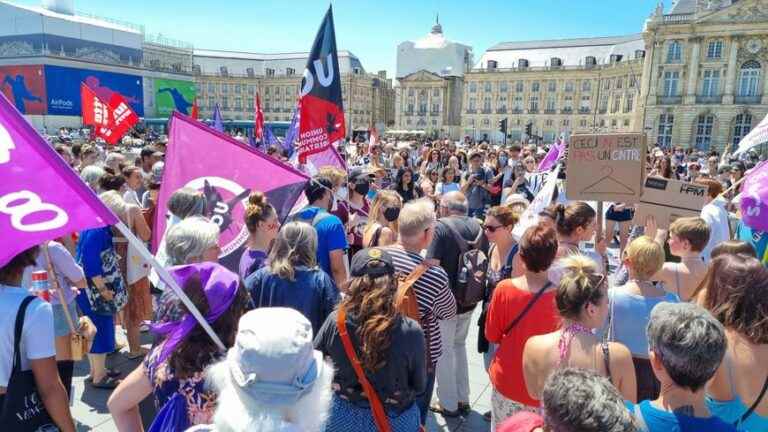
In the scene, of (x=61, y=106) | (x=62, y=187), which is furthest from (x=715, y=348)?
(x=61, y=106)

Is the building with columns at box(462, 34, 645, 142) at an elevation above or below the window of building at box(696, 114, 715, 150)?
above

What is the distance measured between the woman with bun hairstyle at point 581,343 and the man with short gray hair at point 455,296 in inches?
50.0

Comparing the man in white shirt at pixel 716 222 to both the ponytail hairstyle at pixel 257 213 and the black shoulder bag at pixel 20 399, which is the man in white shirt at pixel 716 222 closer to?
the ponytail hairstyle at pixel 257 213

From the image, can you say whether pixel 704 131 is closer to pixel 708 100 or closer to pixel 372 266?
pixel 708 100

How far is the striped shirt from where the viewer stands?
9.23ft

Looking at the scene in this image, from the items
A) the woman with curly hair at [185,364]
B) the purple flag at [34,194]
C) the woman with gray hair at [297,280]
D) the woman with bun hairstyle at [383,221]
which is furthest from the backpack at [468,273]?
the purple flag at [34,194]

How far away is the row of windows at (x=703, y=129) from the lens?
47.5 meters

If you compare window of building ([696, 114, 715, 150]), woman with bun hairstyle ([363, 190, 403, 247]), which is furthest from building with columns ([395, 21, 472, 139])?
woman with bun hairstyle ([363, 190, 403, 247])

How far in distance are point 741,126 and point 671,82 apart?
24.7ft

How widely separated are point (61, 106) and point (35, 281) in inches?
2514

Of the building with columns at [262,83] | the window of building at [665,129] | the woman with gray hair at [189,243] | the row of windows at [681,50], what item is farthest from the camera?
the building with columns at [262,83]

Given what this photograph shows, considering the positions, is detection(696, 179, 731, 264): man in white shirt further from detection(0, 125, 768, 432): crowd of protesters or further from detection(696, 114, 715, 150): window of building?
detection(696, 114, 715, 150): window of building

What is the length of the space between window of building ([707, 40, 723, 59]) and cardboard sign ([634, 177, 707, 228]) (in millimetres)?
55198

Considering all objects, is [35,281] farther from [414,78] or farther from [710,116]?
[414,78]
